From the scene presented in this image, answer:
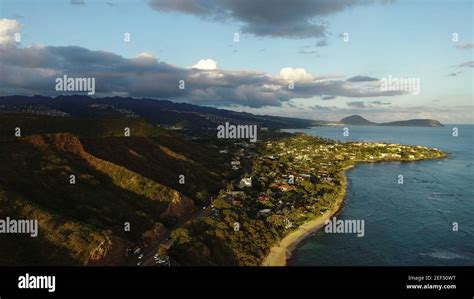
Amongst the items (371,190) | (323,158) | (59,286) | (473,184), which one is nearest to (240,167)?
(371,190)

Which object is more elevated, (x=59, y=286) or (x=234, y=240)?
(x=59, y=286)

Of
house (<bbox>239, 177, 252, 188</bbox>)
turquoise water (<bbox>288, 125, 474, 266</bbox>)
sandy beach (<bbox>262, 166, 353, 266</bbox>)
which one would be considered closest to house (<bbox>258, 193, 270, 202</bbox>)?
house (<bbox>239, 177, 252, 188</bbox>)

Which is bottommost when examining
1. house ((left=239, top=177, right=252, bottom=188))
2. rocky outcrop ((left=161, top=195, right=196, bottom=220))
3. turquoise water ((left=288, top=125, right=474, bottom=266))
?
turquoise water ((left=288, top=125, right=474, bottom=266))

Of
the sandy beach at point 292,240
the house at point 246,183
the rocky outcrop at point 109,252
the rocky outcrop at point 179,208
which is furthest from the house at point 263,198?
the rocky outcrop at point 109,252

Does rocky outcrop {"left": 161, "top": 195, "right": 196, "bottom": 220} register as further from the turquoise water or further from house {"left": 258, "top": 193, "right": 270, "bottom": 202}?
the turquoise water

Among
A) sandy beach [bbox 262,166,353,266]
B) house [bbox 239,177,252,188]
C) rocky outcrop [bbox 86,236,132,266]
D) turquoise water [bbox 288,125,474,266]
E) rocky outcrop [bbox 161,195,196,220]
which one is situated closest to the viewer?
rocky outcrop [bbox 86,236,132,266]

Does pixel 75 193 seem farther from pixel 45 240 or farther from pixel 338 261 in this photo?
pixel 338 261
